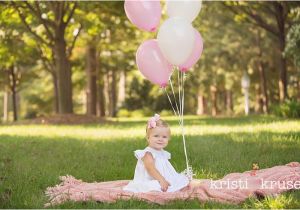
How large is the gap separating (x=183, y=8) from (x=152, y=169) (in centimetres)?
199

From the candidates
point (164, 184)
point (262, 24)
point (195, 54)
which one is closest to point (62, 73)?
point (262, 24)

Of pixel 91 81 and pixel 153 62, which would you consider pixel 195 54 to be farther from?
pixel 91 81

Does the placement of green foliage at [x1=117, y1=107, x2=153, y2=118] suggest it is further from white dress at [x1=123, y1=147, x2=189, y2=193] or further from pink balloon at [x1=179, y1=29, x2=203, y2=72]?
white dress at [x1=123, y1=147, x2=189, y2=193]

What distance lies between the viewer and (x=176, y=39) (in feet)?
19.9

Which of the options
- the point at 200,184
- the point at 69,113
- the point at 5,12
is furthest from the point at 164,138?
the point at 5,12

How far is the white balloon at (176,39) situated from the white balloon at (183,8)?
0.35ft

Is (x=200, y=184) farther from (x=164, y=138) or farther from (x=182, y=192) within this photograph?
(x=164, y=138)

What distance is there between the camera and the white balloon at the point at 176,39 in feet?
20.0

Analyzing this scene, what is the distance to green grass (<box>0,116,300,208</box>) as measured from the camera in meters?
5.19

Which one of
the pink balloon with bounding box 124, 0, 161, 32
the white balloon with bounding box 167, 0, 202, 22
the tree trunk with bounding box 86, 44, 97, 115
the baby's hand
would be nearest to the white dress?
the baby's hand

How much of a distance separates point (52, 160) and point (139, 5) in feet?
10.5

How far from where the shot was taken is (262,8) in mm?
21844

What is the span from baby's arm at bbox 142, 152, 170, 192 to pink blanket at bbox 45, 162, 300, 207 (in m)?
0.22

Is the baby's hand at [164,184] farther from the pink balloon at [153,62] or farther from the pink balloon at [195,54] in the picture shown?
the pink balloon at [195,54]
